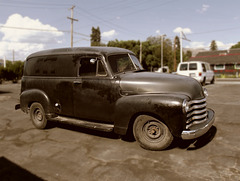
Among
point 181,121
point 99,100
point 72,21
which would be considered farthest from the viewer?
point 72,21

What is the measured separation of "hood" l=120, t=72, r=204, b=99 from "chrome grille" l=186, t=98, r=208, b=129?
133mm

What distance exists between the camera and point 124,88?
13.0 feet

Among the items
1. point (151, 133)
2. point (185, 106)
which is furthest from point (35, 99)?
point (185, 106)

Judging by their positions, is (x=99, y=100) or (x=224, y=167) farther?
(x=99, y=100)

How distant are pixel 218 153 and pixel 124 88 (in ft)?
6.96

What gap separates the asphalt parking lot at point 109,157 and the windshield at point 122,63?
1607mm

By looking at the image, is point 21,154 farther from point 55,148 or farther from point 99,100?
point 99,100

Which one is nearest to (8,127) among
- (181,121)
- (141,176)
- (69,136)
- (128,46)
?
(69,136)

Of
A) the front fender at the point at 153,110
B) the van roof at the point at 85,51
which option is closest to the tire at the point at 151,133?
the front fender at the point at 153,110

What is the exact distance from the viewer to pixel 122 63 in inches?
180

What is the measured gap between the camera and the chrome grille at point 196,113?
3441 mm

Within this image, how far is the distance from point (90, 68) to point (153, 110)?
5.91 feet

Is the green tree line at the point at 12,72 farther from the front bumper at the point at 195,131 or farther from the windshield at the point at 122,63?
the front bumper at the point at 195,131

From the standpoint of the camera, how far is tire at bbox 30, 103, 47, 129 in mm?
5287
